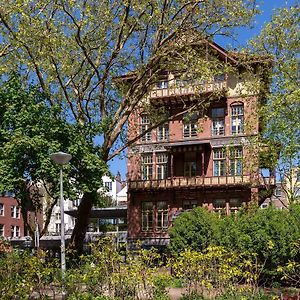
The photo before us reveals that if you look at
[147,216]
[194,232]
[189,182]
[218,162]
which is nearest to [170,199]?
[189,182]

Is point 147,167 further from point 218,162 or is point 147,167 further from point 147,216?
point 218,162

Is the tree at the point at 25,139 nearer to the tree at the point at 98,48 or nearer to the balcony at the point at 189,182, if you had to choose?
the tree at the point at 98,48

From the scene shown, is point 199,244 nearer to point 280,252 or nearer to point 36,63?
point 280,252

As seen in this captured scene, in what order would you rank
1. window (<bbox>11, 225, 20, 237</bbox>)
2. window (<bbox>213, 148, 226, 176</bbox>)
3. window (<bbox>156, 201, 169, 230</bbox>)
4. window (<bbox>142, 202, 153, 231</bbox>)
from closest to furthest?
1. window (<bbox>213, 148, 226, 176</bbox>)
2. window (<bbox>156, 201, 169, 230</bbox>)
3. window (<bbox>142, 202, 153, 231</bbox>)
4. window (<bbox>11, 225, 20, 237</bbox>)

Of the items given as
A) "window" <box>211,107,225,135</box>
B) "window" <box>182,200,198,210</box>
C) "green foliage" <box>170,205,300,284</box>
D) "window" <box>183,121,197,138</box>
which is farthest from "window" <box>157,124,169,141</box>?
"green foliage" <box>170,205,300,284</box>

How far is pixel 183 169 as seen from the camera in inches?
1581

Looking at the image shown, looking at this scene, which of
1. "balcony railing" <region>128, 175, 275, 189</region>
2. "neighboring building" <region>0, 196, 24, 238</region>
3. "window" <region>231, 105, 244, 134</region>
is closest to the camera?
"balcony railing" <region>128, 175, 275, 189</region>

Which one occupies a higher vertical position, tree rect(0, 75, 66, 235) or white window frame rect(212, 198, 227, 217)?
tree rect(0, 75, 66, 235)

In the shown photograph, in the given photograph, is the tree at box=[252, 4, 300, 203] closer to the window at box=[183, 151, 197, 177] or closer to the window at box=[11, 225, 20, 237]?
the window at box=[183, 151, 197, 177]

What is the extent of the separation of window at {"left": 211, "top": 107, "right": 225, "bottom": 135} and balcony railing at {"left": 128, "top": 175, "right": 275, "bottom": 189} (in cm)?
353

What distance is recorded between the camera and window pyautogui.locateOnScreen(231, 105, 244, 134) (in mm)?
38250

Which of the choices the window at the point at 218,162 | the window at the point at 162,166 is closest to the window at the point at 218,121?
the window at the point at 218,162

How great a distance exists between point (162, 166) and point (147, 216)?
4.03m

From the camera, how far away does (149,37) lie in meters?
22.2
